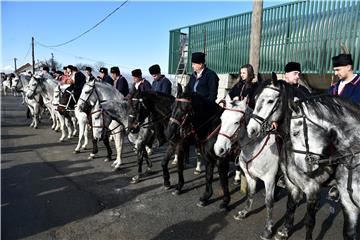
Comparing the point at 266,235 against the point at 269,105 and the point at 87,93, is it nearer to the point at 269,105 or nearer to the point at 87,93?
the point at 269,105

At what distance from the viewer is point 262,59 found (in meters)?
11.8

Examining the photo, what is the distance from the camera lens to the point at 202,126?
17.3ft

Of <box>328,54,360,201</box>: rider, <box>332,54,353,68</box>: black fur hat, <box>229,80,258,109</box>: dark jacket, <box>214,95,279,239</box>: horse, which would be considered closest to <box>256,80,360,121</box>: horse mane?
<box>328,54,360,201</box>: rider

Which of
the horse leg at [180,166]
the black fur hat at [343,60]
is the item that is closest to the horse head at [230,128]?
the horse leg at [180,166]

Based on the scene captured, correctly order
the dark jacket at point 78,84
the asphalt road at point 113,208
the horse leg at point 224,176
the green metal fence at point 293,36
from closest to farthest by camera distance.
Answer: the asphalt road at point 113,208 → the horse leg at point 224,176 → the green metal fence at point 293,36 → the dark jacket at point 78,84

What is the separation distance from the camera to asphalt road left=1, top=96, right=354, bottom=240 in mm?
4355

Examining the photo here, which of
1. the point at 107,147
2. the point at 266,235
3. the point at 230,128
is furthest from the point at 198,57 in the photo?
the point at 107,147

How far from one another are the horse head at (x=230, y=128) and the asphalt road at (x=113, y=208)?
1158 mm

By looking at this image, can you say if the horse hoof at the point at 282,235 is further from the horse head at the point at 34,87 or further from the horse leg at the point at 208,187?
the horse head at the point at 34,87

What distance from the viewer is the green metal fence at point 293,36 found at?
29.8 ft

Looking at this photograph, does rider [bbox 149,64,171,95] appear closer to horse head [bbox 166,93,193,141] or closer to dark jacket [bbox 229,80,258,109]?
dark jacket [bbox 229,80,258,109]

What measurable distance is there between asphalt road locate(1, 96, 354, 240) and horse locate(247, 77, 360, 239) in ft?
3.87

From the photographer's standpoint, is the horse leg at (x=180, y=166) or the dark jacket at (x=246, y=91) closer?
the dark jacket at (x=246, y=91)

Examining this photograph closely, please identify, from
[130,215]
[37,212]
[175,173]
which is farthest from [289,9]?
[37,212]
